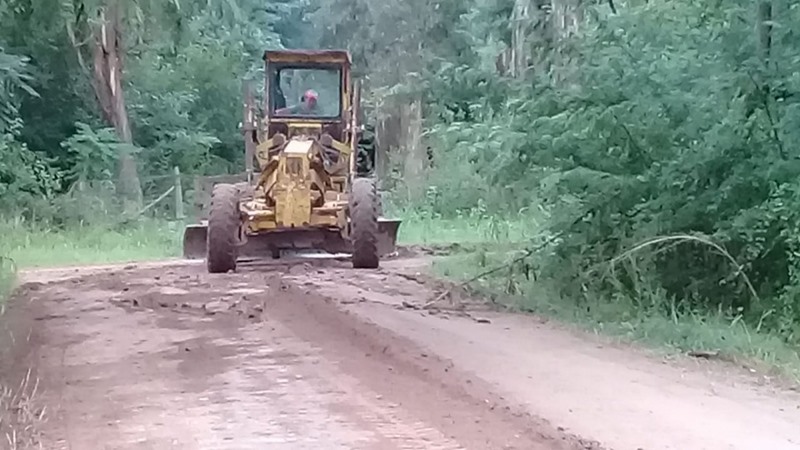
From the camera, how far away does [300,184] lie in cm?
1648

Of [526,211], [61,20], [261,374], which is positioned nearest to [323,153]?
[526,211]

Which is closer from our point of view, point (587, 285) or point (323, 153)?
point (587, 285)

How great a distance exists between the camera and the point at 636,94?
12398mm

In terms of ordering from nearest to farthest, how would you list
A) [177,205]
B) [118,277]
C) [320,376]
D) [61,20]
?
[320,376] → [61,20] → [118,277] → [177,205]

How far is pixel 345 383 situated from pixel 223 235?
26.4 ft

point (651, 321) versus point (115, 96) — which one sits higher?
point (115, 96)

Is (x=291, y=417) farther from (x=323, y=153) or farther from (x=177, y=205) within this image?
(x=177, y=205)

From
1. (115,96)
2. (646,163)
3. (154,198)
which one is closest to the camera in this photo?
(646,163)

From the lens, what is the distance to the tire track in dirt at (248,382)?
6689mm

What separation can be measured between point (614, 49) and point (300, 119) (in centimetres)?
682

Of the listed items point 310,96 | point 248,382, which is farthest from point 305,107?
point 248,382

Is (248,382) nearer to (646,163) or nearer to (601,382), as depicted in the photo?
(601,382)

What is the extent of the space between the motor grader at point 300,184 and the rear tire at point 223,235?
13 millimetres

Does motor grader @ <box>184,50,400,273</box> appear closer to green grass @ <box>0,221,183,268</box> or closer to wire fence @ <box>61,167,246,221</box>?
green grass @ <box>0,221,183,268</box>
